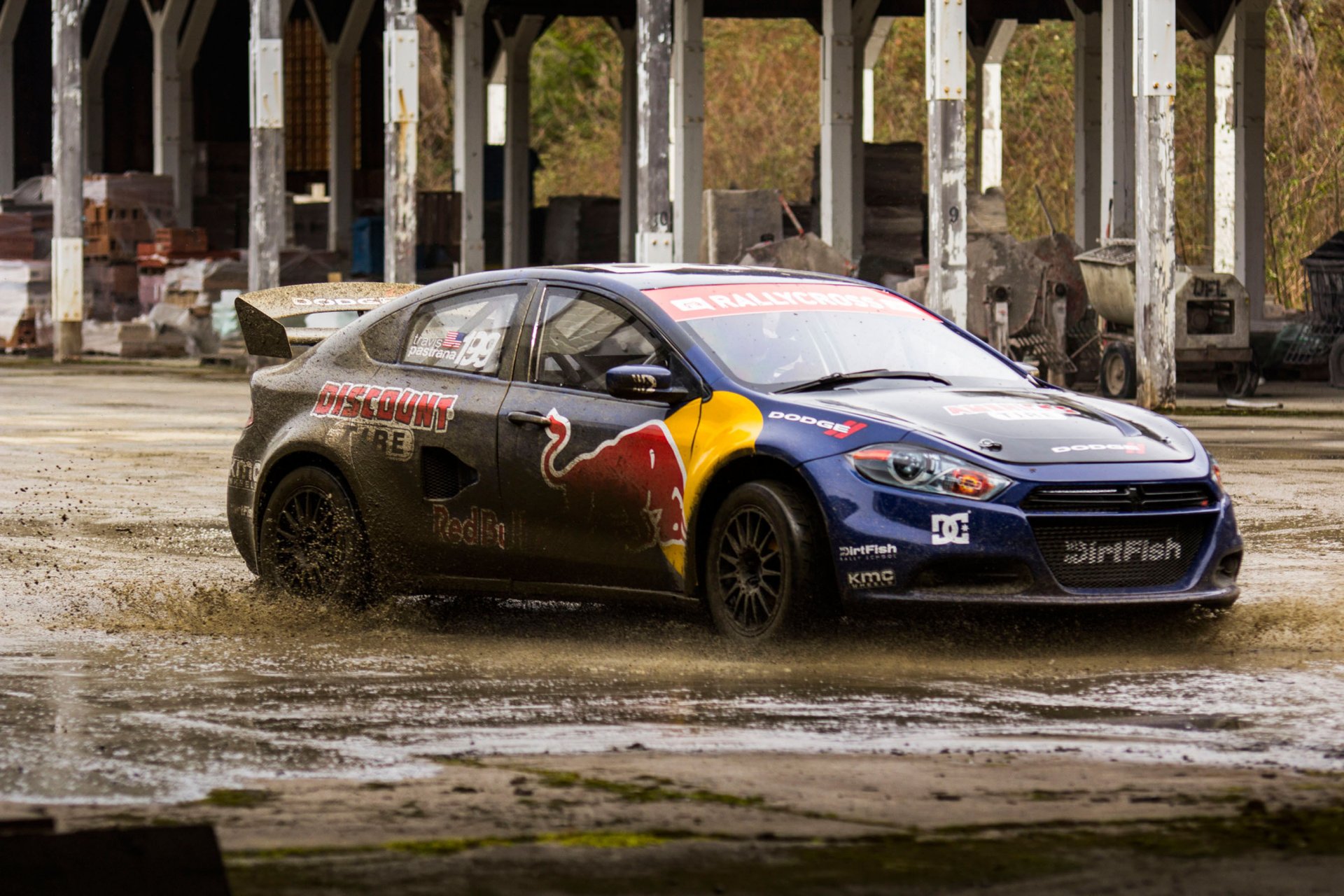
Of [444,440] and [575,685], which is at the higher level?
[444,440]

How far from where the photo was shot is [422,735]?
6914mm

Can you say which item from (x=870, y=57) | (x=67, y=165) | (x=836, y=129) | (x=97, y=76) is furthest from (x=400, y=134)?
(x=97, y=76)

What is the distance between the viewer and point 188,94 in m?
39.2

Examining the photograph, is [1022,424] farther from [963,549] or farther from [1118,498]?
[963,549]

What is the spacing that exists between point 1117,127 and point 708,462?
19.0 meters

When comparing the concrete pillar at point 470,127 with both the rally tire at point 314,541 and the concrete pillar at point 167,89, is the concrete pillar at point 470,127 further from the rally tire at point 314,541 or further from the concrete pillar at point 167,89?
the rally tire at point 314,541

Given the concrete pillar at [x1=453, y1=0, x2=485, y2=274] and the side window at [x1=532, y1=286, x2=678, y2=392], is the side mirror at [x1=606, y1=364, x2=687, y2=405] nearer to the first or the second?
the side window at [x1=532, y1=286, x2=678, y2=392]

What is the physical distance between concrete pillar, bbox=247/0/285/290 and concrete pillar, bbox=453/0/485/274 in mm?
3698

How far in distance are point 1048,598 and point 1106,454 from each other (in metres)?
0.55

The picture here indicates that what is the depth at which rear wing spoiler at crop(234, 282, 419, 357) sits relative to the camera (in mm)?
11289

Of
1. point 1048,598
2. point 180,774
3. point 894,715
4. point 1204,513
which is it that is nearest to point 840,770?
point 894,715

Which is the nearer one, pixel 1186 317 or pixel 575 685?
pixel 575 685

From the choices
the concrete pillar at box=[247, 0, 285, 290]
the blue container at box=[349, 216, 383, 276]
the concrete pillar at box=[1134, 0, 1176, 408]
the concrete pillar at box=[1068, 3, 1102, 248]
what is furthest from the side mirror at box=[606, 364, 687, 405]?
the blue container at box=[349, 216, 383, 276]

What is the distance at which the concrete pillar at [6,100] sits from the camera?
3884 cm
